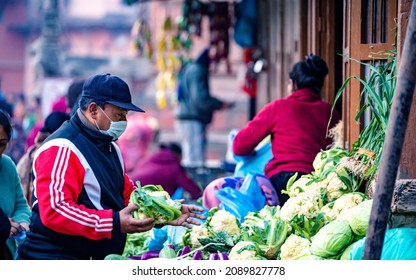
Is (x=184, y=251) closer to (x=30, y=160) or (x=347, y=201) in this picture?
(x=347, y=201)

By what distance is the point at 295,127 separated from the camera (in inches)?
275

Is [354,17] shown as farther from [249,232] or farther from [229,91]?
[229,91]

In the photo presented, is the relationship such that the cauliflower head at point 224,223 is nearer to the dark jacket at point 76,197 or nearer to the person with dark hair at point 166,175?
the dark jacket at point 76,197

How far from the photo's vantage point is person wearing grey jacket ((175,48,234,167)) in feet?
49.0

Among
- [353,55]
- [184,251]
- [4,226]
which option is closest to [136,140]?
[353,55]

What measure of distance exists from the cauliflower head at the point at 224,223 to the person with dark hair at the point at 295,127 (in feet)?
4.07

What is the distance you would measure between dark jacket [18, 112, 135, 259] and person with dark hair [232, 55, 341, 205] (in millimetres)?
2164

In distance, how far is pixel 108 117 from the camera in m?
4.86

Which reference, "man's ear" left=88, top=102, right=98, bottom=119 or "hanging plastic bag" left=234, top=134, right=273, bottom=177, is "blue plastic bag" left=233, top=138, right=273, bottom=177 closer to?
"hanging plastic bag" left=234, top=134, right=273, bottom=177

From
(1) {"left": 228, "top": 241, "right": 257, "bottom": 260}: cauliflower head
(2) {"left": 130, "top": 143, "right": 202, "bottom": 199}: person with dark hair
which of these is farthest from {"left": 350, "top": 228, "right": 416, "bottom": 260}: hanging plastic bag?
(2) {"left": 130, "top": 143, "right": 202, "bottom": 199}: person with dark hair

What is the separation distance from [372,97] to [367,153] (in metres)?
0.43

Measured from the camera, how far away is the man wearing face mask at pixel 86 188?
15.1ft

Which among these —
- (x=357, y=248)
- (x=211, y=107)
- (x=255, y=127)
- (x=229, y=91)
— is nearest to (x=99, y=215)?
(x=357, y=248)

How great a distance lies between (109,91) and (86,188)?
1.62 ft
